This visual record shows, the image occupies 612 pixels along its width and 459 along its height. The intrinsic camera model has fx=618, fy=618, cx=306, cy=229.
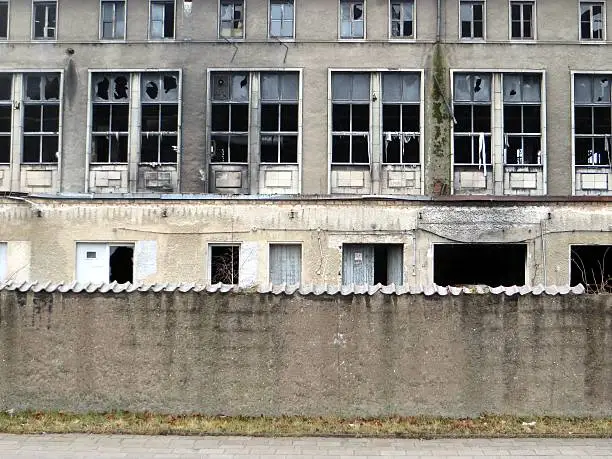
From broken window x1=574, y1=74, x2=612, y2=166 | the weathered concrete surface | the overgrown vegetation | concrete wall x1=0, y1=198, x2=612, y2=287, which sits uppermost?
broken window x1=574, y1=74, x2=612, y2=166

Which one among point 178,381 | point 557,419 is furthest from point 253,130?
point 557,419

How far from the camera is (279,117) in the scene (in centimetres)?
1970

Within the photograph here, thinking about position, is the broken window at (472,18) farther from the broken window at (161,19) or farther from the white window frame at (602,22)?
the broken window at (161,19)

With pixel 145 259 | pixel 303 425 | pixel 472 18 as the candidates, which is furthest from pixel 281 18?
pixel 303 425

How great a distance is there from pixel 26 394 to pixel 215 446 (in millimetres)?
2906

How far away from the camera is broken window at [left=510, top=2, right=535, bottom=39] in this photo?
65.0ft

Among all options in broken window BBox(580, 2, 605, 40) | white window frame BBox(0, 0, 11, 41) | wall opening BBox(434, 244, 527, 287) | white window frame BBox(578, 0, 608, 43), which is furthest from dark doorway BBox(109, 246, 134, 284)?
broken window BBox(580, 2, 605, 40)

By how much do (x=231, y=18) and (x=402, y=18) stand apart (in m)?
5.54

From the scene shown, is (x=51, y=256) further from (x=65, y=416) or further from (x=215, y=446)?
(x=215, y=446)

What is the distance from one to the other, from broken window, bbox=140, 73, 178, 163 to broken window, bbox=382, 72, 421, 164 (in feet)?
22.0

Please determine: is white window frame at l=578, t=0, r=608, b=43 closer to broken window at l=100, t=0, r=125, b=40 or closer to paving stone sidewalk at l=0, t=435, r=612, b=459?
broken window at l=100, t=0, r=125, b=40

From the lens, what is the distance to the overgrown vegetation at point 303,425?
25.0 feet

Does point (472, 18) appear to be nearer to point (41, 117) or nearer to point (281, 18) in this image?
point (281, 18)

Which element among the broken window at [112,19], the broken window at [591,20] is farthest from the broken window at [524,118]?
the broken window at [112,19]
